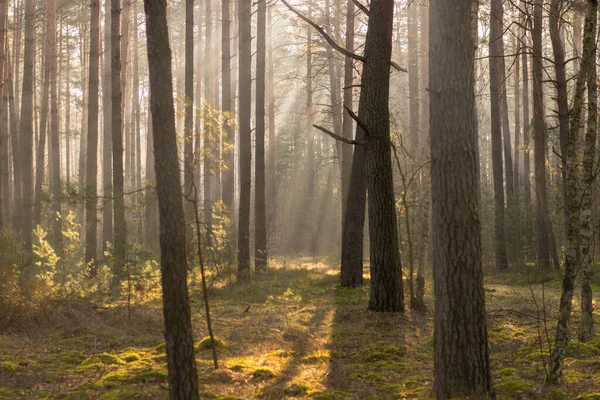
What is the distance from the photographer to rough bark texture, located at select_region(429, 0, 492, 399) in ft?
16.8

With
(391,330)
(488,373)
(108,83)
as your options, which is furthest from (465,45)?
(108,83)

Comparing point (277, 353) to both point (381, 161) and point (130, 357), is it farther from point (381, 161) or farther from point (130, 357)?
point (381, 161)

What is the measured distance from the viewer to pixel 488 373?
5129 mm

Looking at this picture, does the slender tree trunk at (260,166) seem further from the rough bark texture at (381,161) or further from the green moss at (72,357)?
the green moss at (72,357)

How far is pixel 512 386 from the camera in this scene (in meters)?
5.60

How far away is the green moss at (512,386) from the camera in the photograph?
5504 mm

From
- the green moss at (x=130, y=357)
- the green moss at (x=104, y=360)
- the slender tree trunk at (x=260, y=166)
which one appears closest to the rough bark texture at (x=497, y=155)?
the slender tree trunk at (x=260, y=166)

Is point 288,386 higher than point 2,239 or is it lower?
lower

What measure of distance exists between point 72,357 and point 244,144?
8.93 meters

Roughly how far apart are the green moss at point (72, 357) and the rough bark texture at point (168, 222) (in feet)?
9.42

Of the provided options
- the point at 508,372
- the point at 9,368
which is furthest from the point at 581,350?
the point at 9,368

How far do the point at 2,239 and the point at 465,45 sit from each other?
28.2 ft

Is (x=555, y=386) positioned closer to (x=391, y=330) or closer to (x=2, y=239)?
(x=391, y=330)

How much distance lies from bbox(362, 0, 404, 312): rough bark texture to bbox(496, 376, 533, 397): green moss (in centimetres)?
398
